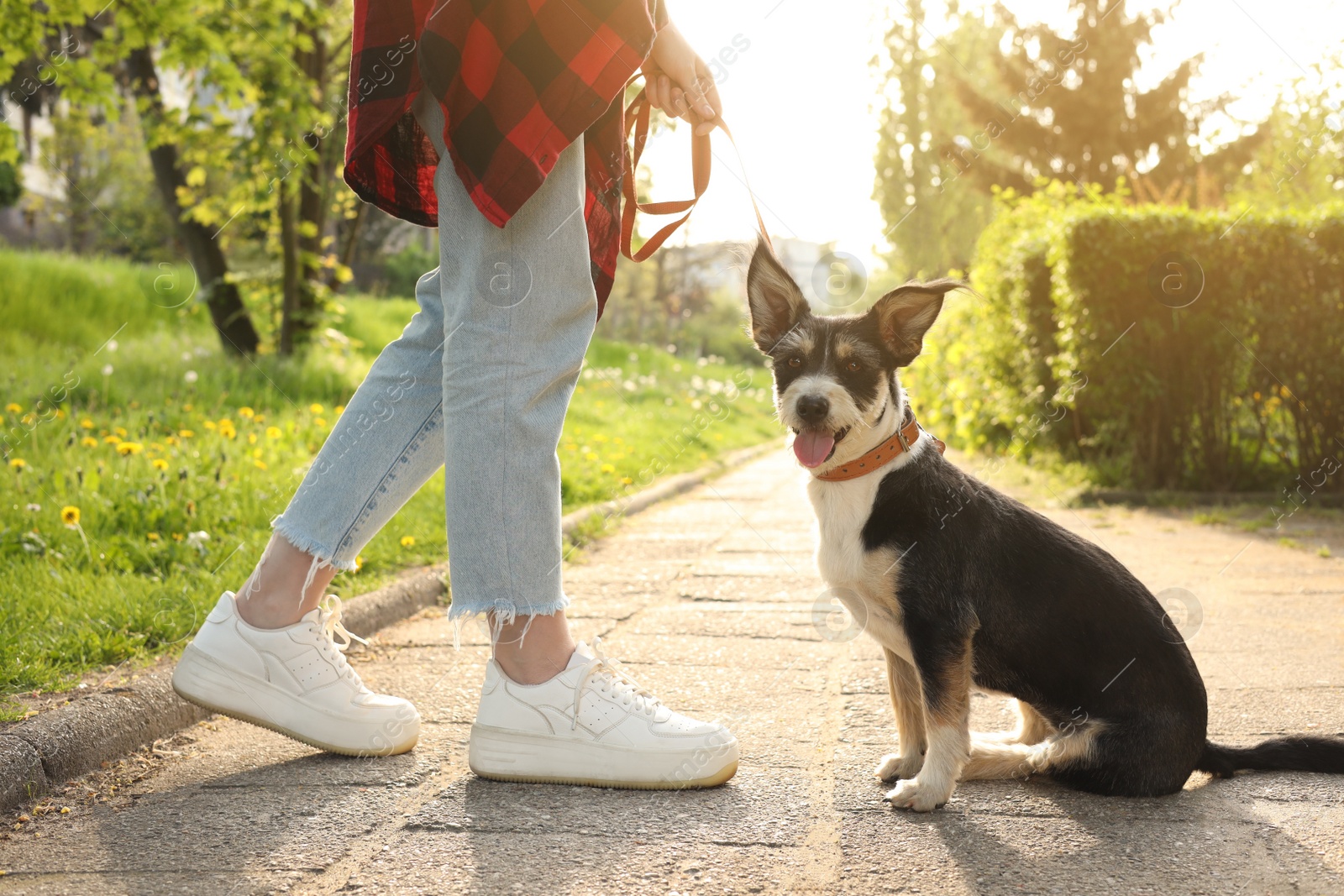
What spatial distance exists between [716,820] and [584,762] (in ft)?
1.17

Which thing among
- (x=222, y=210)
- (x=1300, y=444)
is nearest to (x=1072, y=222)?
(x=1300, y=444)

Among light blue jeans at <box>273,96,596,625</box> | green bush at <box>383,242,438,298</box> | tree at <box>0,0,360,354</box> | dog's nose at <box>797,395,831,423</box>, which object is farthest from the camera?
green bush at <box>383,242,438,298</box>

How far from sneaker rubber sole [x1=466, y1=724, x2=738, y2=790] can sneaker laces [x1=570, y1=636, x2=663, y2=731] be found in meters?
0.08

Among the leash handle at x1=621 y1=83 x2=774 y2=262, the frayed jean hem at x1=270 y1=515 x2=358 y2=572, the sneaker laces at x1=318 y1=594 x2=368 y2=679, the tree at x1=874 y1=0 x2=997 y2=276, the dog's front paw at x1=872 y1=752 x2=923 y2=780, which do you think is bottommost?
the dog's front paw at x1=872 y1=752 x2=923 y2=780

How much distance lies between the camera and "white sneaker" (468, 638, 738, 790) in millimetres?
2447

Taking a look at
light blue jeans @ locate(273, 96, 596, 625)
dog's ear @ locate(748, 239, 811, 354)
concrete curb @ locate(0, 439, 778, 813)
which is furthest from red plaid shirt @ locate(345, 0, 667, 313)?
concrete curb @ locate(0, 439, 778, 813)

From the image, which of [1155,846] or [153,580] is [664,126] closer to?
[153,580]

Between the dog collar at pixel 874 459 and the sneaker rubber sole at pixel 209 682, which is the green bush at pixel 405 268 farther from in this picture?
the dog collar at pixel 874 459

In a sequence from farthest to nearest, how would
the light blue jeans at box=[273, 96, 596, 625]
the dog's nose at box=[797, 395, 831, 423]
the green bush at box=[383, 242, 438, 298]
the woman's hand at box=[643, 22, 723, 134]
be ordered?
the green bush at box=[383, 242, 438, 298] < the dog's nose at box=[797, 395, 831, 423] < the woman's hand at box=[643, 22, 723, 134] < the light blue jeans at box=[273, 96, 596, 625]

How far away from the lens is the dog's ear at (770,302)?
295 cm

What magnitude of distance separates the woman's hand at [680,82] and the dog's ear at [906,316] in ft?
2.23

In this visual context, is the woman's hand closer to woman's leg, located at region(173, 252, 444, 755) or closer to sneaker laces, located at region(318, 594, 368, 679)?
woman's leg, located at region(173, 252, 444, 755)

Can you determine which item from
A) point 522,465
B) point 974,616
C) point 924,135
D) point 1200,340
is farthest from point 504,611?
point 924,135

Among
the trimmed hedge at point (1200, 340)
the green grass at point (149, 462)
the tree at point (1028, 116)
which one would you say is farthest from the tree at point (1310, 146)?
the tree at point (1028, 116)
